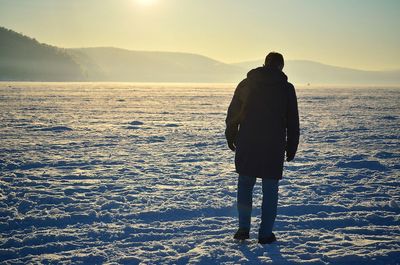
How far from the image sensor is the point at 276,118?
11.1 ft

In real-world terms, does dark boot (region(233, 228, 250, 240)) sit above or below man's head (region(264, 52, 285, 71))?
below

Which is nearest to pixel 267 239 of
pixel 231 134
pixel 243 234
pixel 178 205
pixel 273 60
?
pixel 243 234

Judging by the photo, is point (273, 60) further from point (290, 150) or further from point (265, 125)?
point (290, 150)

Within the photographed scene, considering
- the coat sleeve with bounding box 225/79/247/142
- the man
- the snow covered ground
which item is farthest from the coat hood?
the snow covered ground

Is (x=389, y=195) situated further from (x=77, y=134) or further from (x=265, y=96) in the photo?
(x=77, y=134)

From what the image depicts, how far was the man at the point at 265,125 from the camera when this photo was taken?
11.0ft

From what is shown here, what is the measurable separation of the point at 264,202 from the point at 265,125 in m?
0.75

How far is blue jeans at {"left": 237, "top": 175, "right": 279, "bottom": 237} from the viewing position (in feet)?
11.5

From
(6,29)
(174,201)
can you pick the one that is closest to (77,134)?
(174,201)

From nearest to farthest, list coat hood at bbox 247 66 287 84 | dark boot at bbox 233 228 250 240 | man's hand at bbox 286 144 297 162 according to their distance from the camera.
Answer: coat hood at bbox 247 66 287 84 → man's hand at bbox 286 144 297 162 → dark boot at bbox 233 228 250 240

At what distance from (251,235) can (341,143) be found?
6850mm

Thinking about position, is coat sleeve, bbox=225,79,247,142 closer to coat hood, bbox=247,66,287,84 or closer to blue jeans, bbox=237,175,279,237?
coat hood, bbox=247,66,287,84

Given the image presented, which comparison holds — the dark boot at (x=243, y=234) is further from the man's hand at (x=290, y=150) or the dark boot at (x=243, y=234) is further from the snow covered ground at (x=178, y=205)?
the man's hand at (x=290, y=150)

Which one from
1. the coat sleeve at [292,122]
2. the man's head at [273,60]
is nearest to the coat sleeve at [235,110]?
the man's head at [273,60]
